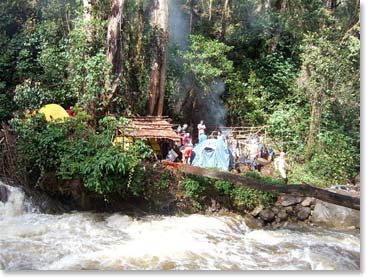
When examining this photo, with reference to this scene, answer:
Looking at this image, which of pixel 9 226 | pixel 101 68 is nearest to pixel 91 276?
pixel 9 226

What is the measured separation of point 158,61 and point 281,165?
2794 millimetres

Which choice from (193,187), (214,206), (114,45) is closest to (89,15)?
(114,45)

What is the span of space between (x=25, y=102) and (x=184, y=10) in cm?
445

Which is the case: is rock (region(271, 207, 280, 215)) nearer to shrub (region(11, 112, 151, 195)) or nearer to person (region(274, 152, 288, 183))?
person (region(274, 152, 288, 183))

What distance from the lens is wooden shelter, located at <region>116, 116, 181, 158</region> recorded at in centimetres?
591

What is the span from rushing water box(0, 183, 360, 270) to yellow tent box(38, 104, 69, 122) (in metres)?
1.33

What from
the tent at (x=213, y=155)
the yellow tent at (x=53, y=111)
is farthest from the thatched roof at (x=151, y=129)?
the yellow tent at (x=53, y=111)

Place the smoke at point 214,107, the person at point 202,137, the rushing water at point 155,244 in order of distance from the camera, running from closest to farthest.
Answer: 1. the rushing water at point 155,244
2. the person at point 202,137
3. the smoke at point 214,107

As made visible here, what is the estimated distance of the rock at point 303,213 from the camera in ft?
20.6

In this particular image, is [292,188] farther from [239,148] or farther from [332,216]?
[239,148]

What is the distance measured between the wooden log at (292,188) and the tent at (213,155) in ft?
1.98

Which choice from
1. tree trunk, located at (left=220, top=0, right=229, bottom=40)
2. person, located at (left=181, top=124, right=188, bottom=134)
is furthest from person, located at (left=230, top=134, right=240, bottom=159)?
tree trunk, located at (left=220, top=0, right=229, bottom=40)

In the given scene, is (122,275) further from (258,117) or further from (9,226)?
(258,117)

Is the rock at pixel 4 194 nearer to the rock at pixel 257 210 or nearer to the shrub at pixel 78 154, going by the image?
the shrub at pixel 78 154
